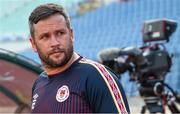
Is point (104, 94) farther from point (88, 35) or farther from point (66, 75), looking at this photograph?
point (88, 35)

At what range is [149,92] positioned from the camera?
4.68 meters

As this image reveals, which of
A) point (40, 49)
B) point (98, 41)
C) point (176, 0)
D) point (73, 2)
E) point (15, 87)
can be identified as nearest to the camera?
point (40, 49)

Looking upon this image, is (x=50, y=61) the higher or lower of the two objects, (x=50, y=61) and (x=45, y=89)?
the higher

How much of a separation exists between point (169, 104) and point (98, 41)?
13.9 meters

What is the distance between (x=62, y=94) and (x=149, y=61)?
305cm

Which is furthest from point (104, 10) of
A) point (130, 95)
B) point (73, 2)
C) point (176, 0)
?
point (130, 95)

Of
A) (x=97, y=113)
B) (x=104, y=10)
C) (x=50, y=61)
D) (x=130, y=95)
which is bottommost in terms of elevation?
(x=130, y=95)

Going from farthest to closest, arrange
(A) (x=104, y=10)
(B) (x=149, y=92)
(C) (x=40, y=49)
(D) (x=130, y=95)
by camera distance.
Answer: (A) (x=104, y=10) → (D) (x=130, y=95) → (B) (x=149, y=92) → (C) (x=40, y=49)

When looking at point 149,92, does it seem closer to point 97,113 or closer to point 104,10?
point 97,113

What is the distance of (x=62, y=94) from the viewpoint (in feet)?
5.07

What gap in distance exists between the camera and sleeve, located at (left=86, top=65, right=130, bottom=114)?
1490 millimetres

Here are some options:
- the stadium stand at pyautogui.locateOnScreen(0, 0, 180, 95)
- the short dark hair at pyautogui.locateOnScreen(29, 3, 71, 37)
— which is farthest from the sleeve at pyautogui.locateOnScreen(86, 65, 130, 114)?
the stadium stand at pyautogui.locateOnScreen(0, 0, 180, 95)

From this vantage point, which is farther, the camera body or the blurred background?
the camera body

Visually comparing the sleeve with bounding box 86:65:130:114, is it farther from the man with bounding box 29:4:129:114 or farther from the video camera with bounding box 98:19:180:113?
the video camera with bounding box 98:19:180:113
